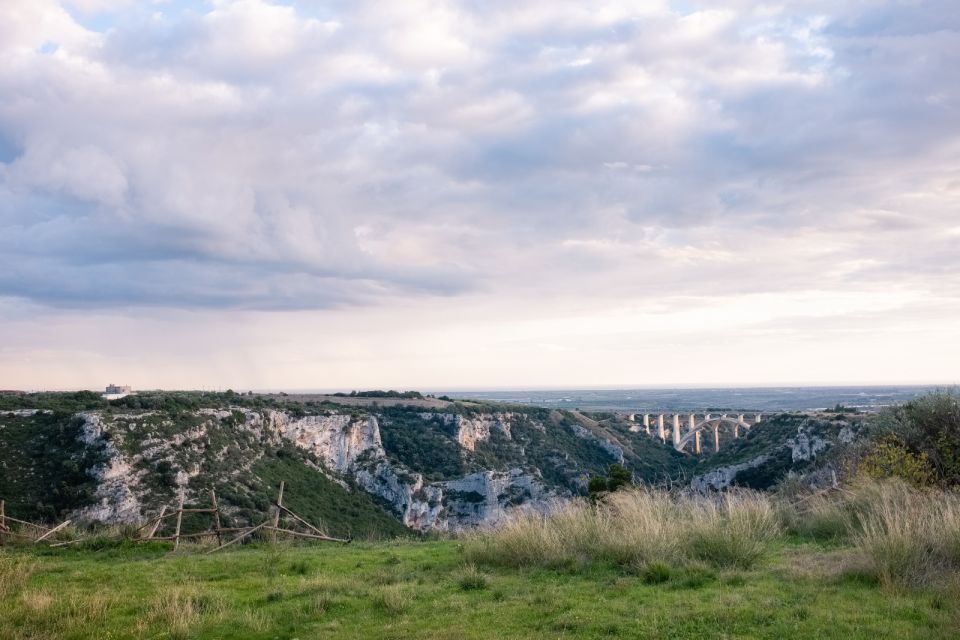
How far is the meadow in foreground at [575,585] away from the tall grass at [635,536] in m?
0.03

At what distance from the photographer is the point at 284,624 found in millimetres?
7352

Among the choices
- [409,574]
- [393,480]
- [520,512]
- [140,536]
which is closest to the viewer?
[409,574]

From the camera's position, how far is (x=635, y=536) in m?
9.88

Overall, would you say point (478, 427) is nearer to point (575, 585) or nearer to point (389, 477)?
point (389, 477)

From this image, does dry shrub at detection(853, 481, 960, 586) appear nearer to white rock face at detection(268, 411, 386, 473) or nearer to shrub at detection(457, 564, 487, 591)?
shrub at detection(457, 564, 487, 591)

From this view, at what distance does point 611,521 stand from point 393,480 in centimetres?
4788

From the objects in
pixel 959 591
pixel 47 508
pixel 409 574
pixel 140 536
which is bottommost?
pixel 47 508

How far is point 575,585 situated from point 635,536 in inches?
69.9

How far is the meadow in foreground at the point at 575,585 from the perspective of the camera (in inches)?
257

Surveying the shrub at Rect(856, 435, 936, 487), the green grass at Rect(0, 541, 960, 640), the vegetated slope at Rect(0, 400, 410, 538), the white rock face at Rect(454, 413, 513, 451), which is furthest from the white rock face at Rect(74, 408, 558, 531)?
the green grass at Rect(0, 541, 960, 640)

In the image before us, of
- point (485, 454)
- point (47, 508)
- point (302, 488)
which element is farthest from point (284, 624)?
point (485, 454)

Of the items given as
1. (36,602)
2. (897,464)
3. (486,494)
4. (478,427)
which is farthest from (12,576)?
(478,427)

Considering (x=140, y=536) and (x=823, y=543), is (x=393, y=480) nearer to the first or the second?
(x=140, y=536)

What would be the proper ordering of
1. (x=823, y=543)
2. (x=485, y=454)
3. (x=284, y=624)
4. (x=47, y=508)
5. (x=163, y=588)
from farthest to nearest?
1. (x=485, y=454)
2. (x=47, y=508)
3. (x=823, y=543)
4. (x=163, y=588)
5. (x=284, y=624)
